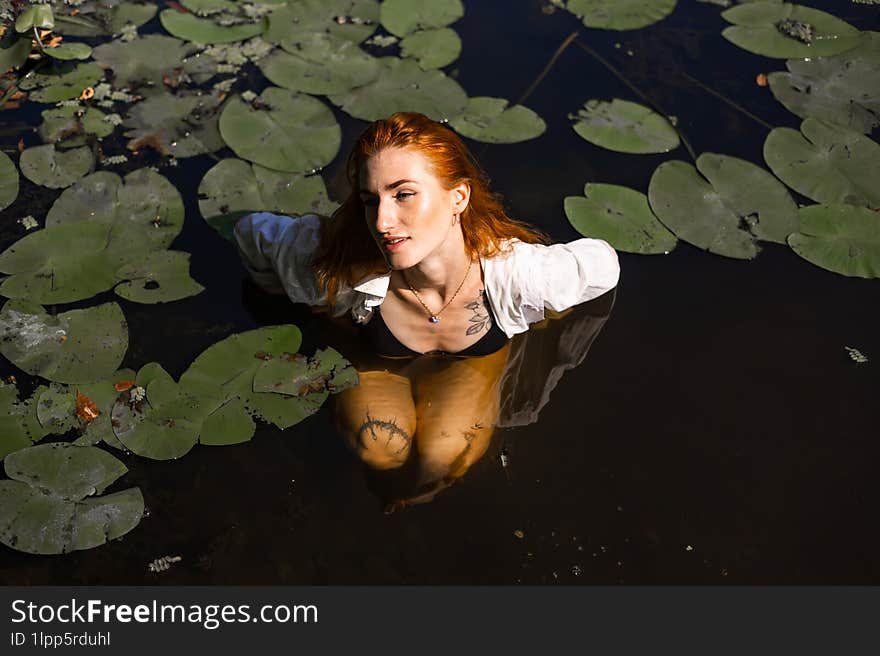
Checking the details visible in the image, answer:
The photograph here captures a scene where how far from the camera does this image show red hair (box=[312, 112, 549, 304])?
104 inches

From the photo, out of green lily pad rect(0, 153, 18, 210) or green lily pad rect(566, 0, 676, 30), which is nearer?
green lily pad rect(0, 153, 18, 210)

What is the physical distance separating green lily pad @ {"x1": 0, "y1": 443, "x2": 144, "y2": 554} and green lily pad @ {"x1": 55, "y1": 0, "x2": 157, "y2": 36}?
3036 millimetres

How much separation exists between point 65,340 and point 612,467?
233 centimetres

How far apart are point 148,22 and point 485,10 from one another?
2139mm

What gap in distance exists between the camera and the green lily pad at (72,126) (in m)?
4.35

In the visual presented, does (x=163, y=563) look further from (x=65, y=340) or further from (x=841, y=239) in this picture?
(x=841, y=239)

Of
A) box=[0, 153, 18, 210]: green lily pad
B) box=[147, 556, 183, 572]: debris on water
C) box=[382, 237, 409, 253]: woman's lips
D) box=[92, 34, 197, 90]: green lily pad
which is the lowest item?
box=[147, 556, 183, 572]: debris on water

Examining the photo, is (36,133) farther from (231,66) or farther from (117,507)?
(117,507)

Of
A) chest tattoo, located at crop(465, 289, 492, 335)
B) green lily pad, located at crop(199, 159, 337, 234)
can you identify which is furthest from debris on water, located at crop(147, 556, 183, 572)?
green lily pad, located at crop(199, 159, 337, 234)

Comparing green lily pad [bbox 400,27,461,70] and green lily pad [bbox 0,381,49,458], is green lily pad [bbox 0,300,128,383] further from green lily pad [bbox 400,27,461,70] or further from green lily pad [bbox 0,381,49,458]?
green lily pad [bbox 400,27,461,70]

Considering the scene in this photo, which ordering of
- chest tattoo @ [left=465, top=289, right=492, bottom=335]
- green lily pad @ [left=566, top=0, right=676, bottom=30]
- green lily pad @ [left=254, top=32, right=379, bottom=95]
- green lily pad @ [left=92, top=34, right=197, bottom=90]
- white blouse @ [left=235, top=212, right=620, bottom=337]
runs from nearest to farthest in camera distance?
white blouse @ [left=235, top=212, right=620, bottom=337] → chest tattoo @ [left=465, top=289, right=492, bottom=335] → green lily pad @ [left=254, top=32, right=379, bottom=95] → green lily pad @ [left=92, top=34, right=197, bottom=90] → green lily pad @ [left=566, top=0, right=676, bottom=30]

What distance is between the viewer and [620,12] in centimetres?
515

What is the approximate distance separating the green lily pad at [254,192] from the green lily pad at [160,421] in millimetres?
999

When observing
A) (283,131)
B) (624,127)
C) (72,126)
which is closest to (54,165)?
(72,126)
